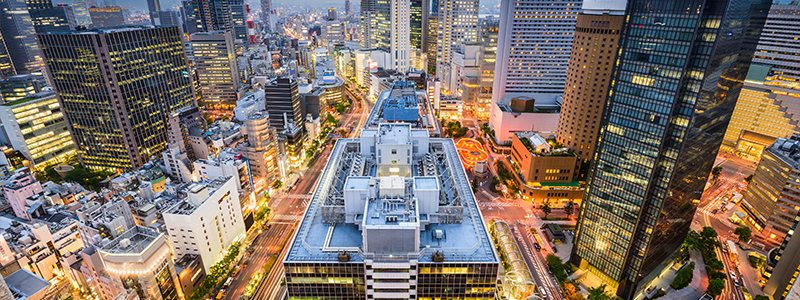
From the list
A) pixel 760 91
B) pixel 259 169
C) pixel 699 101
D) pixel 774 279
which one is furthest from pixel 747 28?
pixel 259 169

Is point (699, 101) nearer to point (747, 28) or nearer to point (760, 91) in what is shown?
point (747, 28)

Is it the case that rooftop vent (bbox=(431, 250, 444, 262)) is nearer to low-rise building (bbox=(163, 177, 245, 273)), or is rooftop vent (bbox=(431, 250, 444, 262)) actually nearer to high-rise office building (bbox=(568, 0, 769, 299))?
high-rise office building (bbox=(568, 0, 769, 299))

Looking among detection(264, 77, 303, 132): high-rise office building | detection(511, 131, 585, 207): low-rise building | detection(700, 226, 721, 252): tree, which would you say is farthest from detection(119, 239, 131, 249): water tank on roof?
detection(700, 226, 721, 252): tree

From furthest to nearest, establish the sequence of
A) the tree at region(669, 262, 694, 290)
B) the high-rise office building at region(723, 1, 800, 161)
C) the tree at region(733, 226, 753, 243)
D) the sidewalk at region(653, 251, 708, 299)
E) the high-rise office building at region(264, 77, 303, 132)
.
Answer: the high-rise office building at region(264, 77, 303, 132), the high-rise office building at region(723, 1, 800, 161), the tree at region(733, 226, 753, 243), the tree at region(669, 262, 694, 290), the sidewalk at region(653, 251, 708, 299)

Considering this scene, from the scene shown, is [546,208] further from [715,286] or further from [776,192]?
[776,192]

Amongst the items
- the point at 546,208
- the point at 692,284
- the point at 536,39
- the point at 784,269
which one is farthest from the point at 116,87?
the point at 784,269
